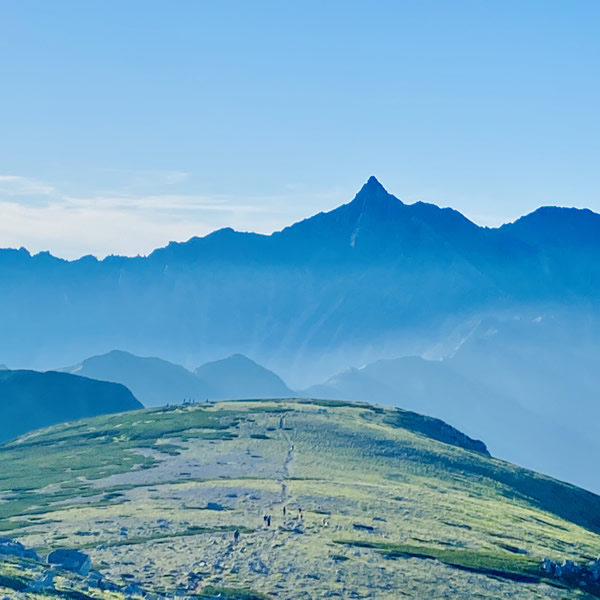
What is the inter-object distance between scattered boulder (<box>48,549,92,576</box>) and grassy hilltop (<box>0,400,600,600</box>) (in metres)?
2.46

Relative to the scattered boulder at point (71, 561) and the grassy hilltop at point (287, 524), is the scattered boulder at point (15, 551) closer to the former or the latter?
the scattered boulder at point (71, 561)

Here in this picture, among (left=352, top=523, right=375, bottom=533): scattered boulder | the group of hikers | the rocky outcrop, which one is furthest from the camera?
(left=352, top=523, right=375, bottom=533): scattered boulder

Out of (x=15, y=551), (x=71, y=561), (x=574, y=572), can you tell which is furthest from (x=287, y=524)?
(x=15, y=551)

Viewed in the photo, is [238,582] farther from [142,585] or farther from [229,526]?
[229,526]

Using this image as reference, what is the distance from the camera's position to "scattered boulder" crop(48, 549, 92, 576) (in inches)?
3693

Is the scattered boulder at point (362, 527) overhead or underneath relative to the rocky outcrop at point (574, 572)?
overhead

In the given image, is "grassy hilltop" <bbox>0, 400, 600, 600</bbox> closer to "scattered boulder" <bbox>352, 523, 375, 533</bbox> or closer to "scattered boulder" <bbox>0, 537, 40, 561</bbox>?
"scattered boulder" <bbox>352, 523, 375, 533</bbox>

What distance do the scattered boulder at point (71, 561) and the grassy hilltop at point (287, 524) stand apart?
2456 millimetres

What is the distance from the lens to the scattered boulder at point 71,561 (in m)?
93.8

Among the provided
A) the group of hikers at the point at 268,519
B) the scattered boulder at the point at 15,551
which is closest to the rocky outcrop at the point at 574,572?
the group of hikers at the point at 268,519

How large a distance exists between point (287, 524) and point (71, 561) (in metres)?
32.6

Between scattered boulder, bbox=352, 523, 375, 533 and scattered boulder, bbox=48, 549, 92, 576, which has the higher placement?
scattered boulder, bbox=352, 523, 375, 533

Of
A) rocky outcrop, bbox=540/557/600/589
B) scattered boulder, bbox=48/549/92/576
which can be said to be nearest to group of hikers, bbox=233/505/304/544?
scattered boulder, bbox=48/549/92/576

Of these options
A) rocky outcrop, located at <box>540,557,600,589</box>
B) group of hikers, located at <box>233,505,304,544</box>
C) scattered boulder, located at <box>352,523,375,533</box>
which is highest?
scattered boulder, located at <box>352,523,375,533</box>
